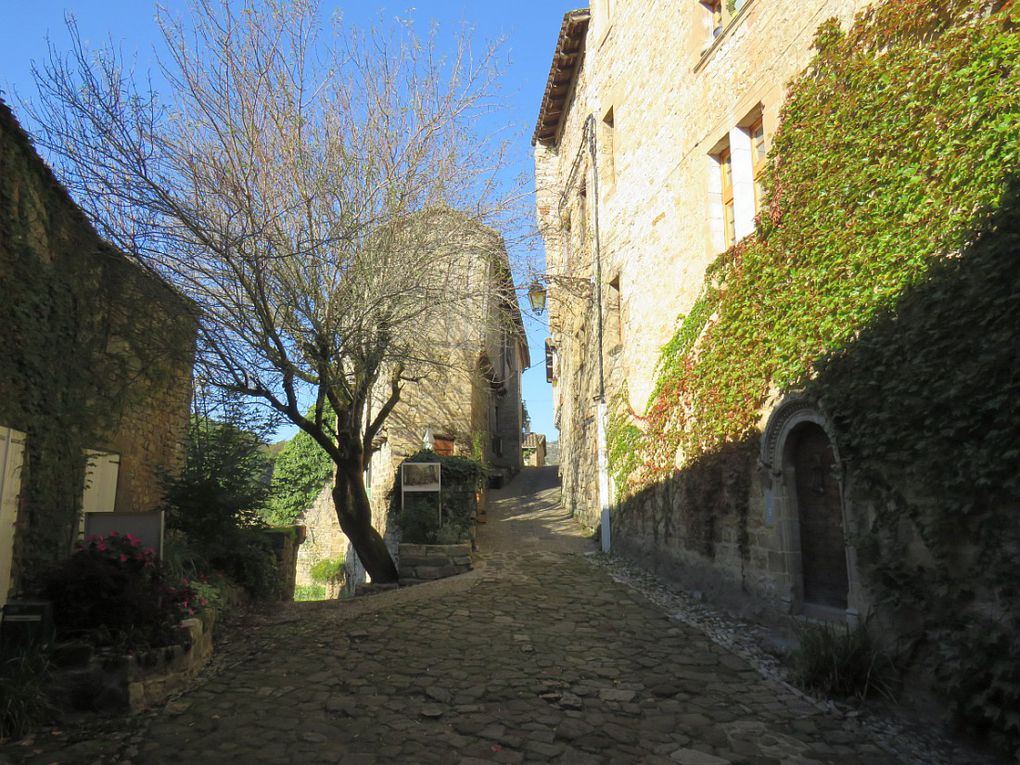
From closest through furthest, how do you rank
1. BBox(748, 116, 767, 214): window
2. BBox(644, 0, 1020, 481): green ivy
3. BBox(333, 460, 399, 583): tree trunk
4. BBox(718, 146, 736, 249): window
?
BBox(644, 0, 1020, 481): green ivy → BBox(748, 116, 767, 214): window → BBox(718, 146, 736, 249): window → BBox(333, 460, 399, 583): tree trunk

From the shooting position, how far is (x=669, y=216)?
9.12 meters

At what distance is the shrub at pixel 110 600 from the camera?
15.3 ft

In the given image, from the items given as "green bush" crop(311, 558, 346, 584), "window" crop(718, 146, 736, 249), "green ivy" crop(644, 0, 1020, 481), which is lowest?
"green bush" crop(311, 558, 346, 584)

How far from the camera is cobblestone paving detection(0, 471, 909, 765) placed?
3.78 meters

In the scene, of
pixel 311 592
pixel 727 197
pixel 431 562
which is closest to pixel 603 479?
pixel 431 562

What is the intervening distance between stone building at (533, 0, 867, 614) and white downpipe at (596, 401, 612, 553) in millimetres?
31

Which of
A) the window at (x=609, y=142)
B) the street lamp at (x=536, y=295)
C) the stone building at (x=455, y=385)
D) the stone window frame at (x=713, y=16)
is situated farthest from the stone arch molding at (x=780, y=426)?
the window at (x=609, y=142)

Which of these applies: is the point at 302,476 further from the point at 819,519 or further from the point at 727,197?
the point at 819,519

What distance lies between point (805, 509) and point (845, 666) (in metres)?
1.77

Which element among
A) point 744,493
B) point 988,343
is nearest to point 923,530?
point 988,343

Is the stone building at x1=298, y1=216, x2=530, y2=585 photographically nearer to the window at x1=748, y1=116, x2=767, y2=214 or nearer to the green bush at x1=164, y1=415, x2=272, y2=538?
the green bush at x1=164, y1=415, x2=272, y2=538

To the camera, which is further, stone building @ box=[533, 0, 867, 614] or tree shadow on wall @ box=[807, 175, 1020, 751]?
stone building @ box=[533, 0, 867, 614]

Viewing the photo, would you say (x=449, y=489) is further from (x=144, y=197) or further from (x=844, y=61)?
(x=844, y=61)

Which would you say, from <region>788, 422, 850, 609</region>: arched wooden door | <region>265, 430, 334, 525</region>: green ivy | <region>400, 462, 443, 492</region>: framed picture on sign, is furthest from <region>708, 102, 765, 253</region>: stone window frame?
<region>265, 430, 334, 525</region>: green ivy
